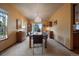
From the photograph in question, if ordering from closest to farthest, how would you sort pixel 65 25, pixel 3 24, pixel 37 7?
pixel 3 24, pixel 65 25, pixel 37 7

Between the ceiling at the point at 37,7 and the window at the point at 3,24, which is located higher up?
the ceiling at the point at 37,7

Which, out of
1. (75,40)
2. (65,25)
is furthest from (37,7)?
(75,40)

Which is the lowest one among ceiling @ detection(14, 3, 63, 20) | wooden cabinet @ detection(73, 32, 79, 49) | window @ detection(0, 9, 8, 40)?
wooden cabinet @ detection(73, 32, 79, 49)

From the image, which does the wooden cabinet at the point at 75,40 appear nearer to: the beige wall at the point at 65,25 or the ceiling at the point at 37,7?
the beige wall at the point at 65,25

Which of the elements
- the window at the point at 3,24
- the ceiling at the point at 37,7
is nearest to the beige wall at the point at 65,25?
the ceiling at the point at 37,7

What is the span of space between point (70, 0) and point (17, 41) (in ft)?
17.6

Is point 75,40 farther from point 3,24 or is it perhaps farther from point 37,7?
point 3,24

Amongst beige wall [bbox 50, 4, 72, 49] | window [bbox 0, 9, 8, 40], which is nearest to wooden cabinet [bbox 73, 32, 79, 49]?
beige wall [bbox 50, 4, 72, 49]

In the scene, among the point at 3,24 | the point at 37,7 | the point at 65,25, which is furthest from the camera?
the point at 37,7

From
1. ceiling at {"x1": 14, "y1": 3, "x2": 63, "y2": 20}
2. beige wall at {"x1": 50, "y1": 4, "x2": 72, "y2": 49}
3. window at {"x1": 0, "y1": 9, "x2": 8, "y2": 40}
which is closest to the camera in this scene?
window at {"x1": 0, "y1": 9, "x2": 8, "y2": 40}

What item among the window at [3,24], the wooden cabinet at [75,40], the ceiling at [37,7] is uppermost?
the ceiling at [37,7]

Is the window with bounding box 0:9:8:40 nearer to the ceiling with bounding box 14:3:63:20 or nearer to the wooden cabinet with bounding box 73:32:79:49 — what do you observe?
the ceiling with bounding box 14:3:63:20

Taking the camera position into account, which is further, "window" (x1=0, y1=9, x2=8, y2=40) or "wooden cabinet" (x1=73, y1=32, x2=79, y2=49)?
"wooden cabinet" (x1=73, y1=32, x2=79, y2=49)

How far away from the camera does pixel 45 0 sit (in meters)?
3.15
